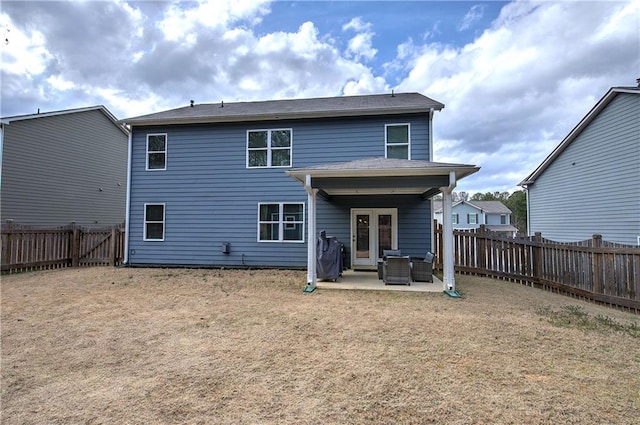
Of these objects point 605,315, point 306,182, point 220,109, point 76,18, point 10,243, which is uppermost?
point 76,18

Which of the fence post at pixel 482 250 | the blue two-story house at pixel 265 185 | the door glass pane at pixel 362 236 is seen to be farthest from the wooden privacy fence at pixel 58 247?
the fence post at pixel 482 250

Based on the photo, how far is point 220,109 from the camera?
1170cm

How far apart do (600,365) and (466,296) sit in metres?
3.24

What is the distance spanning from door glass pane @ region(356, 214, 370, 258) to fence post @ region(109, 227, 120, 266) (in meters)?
8.50

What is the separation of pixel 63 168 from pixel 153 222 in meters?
6.21

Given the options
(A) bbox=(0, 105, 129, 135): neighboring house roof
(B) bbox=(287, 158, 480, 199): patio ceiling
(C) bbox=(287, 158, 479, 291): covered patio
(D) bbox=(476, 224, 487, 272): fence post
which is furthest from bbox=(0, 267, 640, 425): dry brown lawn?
(A) bbox=(0, 105, 129, 135): neighboring house roof

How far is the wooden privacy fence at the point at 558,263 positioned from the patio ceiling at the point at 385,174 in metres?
3.02

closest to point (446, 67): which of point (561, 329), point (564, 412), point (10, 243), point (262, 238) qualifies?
point (262, 238)

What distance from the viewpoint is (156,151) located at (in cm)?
1104

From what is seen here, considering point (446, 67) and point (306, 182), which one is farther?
point (446, 67)

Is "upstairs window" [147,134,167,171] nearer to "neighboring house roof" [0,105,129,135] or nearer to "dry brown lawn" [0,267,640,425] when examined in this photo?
"neighboring house roof" [0,105,129,135]

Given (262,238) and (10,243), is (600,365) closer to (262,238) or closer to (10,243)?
(262,238)

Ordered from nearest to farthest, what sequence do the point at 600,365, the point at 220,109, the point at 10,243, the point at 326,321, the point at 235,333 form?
the point at 600,365
the point at 235,333
the point at 326,321
the point at 10,243
the point at 220,109

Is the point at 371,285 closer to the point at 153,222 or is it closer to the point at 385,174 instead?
the point at 385,174
